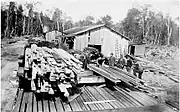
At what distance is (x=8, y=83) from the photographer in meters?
4.72

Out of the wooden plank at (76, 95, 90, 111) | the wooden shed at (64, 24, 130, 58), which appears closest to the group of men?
the wooden shed at (64, 24, 130, 58)

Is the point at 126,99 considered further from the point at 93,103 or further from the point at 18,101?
the point at 18,101

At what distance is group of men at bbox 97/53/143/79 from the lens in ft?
11.9

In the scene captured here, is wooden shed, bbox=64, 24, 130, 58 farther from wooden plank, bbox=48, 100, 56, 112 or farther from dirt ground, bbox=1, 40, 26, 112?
dirt ground, bbox=1, 40, 26, 112

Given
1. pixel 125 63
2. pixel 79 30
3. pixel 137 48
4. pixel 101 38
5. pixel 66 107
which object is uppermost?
pixel 79 30

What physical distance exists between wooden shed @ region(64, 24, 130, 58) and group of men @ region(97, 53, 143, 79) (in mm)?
129

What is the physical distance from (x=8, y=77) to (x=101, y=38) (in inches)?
127

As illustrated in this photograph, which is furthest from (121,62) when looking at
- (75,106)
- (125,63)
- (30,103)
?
(30,103)

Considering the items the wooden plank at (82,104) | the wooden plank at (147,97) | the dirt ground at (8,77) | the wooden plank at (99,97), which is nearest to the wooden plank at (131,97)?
the wooden plank at (147,97)

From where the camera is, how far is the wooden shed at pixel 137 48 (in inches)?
160

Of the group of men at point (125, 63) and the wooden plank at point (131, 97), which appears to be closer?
the wooden plank at point (131, 97)

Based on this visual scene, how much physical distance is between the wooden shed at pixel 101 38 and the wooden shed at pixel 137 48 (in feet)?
0.35

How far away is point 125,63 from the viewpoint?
12.7 ft

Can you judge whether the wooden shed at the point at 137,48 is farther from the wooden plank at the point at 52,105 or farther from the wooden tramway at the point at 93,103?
the wooden plank at the point at 52,105
